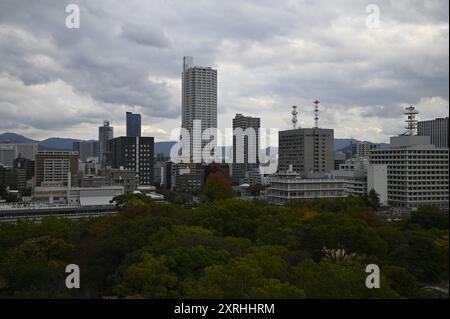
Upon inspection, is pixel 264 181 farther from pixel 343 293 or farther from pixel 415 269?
pixel 343 293

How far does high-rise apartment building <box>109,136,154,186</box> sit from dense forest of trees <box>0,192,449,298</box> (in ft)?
150

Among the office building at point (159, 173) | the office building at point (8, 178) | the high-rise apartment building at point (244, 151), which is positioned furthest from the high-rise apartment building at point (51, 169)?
the high-rise apartment building at point (244, 151)

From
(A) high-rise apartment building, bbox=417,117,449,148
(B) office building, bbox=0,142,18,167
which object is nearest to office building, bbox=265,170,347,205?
(A) high-rise apartment building, bbox=417,117,449,148

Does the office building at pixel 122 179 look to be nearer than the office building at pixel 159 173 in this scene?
Yes

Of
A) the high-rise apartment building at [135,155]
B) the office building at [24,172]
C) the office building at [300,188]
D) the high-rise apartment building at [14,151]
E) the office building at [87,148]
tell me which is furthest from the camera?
the office building at [87,148]

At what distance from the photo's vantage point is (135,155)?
221 feet

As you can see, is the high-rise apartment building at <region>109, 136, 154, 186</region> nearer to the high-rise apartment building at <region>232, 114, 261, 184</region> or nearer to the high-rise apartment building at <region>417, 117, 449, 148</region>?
the high-rise apartment building at <region>232, 114, 261, 184</region>

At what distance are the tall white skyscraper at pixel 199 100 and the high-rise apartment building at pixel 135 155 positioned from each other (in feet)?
54.0

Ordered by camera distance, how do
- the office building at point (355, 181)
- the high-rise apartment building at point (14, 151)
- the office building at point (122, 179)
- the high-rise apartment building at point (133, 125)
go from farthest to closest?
Result: the high-rise apartment building at point (14, 151), the high-rise apartment building at point (133, 125), the office building at point (122, 179), the office building at point (355, 181)

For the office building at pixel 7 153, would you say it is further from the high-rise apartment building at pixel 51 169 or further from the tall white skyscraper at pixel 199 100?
the tall white skyscraper at pixel 199 100

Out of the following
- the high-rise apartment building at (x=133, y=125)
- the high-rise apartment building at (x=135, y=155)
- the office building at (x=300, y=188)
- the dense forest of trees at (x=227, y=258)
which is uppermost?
the high-rise apartment building at (x=133, y=125)

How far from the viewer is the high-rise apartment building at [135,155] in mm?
66188

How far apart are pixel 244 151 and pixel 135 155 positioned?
1916 cm
